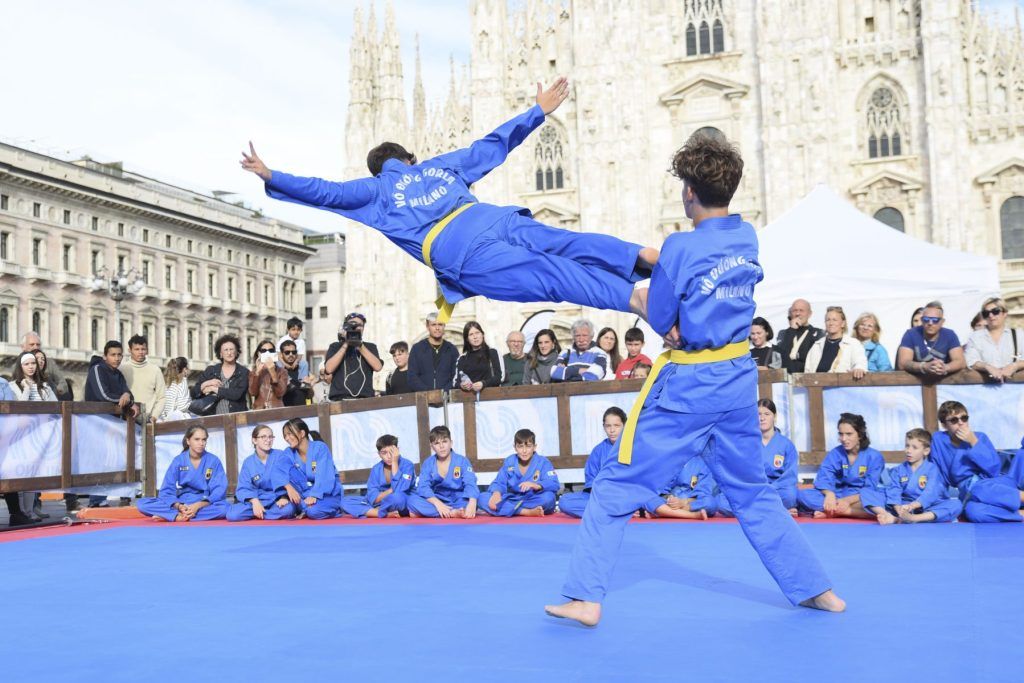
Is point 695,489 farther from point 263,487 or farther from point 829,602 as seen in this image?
point 829,602

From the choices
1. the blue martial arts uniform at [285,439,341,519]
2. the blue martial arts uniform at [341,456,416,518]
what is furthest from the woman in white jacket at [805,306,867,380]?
the blue martial arts uniform at [285,439,341,519]

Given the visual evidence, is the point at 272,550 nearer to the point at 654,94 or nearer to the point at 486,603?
the point at 486,603

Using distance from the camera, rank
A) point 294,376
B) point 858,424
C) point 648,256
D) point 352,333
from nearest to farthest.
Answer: point 648,256 < point 858,424 < point 352,333 < point 294,376

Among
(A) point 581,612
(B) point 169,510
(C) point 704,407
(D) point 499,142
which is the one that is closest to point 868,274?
(B) point 169,510

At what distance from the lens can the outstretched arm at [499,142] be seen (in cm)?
566

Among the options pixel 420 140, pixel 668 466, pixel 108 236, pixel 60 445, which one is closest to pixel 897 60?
pixel 420 140

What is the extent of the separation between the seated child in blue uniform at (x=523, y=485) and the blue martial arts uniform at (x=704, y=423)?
4.77 m

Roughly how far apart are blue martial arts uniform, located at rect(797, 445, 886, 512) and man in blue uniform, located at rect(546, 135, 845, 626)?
419 centimetres

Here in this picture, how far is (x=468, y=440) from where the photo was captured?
10164 millimetres

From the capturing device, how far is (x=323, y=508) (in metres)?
9.45

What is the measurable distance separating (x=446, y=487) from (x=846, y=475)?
3.41 metres

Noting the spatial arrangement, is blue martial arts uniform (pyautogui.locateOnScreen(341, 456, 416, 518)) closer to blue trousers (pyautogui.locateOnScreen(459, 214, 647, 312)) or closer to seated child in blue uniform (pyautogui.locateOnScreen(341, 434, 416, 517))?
seated child in blue uniform (pyautogui.locateOnScreen(341, 434, 416, 517))

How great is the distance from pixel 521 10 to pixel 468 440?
2891 centimetres

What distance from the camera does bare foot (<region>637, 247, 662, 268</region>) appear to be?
4.34 m
